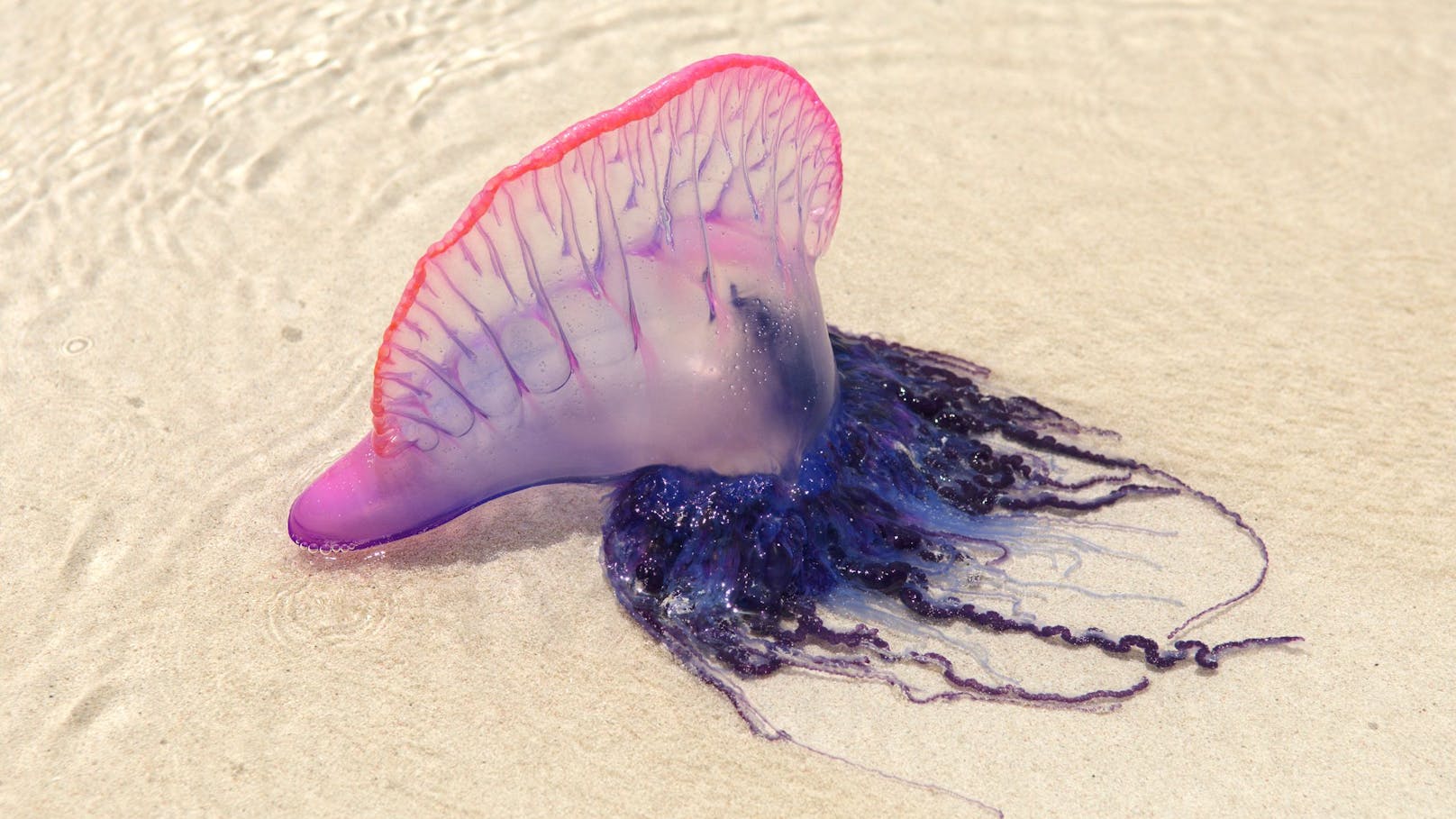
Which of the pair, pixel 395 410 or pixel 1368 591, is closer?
pixel 395 410

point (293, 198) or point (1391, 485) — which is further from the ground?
point (293, 198)

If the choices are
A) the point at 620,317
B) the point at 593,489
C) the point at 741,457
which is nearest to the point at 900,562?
the point at 741,457

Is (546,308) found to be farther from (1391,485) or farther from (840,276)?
(1391,485)

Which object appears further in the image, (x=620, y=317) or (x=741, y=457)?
(x=741, y=457)

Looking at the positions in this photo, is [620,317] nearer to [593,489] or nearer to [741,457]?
[741,457]

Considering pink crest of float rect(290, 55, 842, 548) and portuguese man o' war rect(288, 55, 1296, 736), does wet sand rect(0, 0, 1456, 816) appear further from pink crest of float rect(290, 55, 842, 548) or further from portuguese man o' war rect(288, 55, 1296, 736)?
pink crest of float rect(290, 55, 842, 548)

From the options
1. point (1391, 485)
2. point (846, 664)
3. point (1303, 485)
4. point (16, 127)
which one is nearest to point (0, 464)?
point (16, 127)
